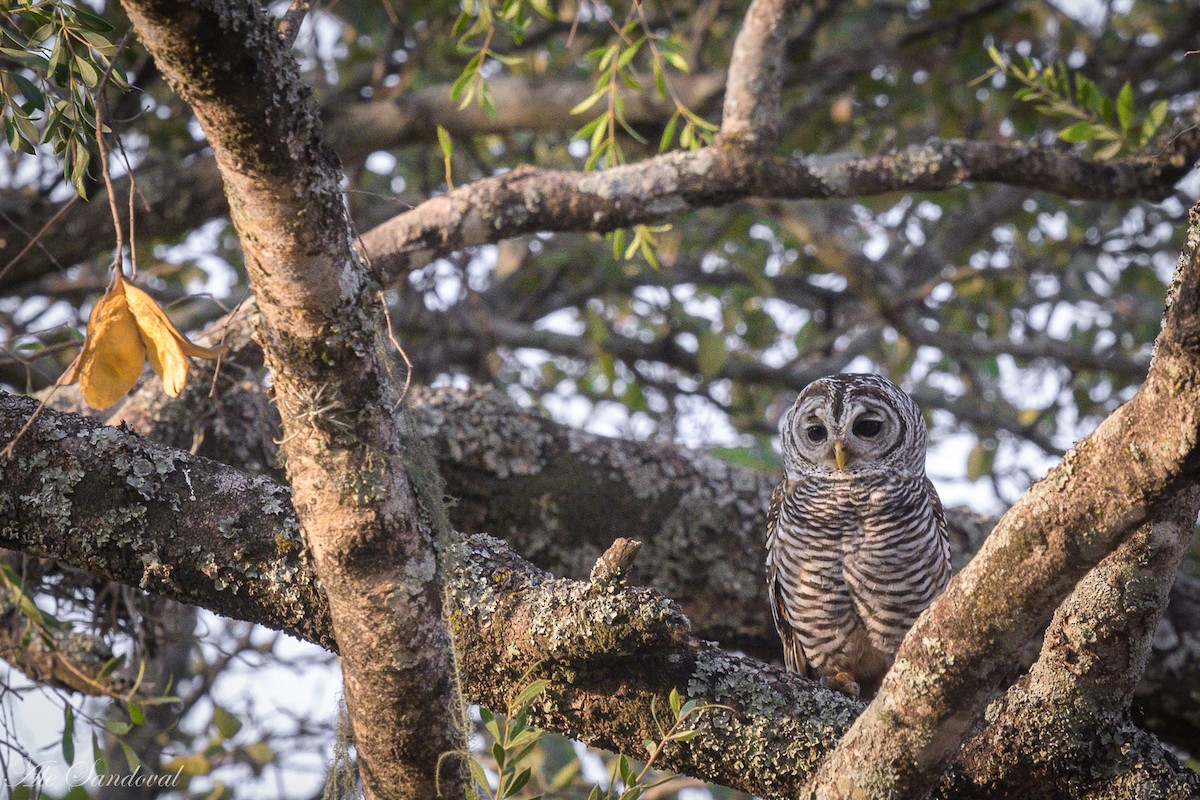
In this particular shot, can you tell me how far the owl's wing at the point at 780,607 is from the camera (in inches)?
144

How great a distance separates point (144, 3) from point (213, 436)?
7.58 ft

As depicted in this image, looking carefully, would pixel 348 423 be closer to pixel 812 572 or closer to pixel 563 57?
pixel 812 572

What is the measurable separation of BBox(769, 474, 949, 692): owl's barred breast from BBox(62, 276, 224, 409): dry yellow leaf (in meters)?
2.25

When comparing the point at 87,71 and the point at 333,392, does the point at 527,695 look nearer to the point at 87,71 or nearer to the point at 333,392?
the point at 333,392

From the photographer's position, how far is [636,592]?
201 cm

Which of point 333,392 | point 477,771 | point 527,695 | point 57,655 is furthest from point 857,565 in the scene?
point 57,655

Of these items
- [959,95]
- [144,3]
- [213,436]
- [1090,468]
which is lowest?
[1090,468]

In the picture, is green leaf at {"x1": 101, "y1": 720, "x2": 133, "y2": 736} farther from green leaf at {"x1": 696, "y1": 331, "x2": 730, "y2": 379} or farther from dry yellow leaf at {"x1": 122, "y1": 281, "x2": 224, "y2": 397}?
green leaf at {"x1": 696, "y1": 331, "x2": 730, "y2": 379}

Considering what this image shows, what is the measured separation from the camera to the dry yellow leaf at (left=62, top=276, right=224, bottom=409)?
1.87 m

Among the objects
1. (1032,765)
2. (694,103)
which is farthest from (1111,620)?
(694,103)

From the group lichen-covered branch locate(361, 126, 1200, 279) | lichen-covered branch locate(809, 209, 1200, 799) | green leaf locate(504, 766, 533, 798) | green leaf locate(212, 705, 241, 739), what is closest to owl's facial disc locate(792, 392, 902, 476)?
lichen-covered branch locate(361, 126, 1200, 279)

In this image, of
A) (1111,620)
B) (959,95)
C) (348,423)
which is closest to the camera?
(348,423)

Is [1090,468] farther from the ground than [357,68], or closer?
closer

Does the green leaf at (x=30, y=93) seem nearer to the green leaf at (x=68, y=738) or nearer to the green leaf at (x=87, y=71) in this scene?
the green leaf at (x=87, y=71)
